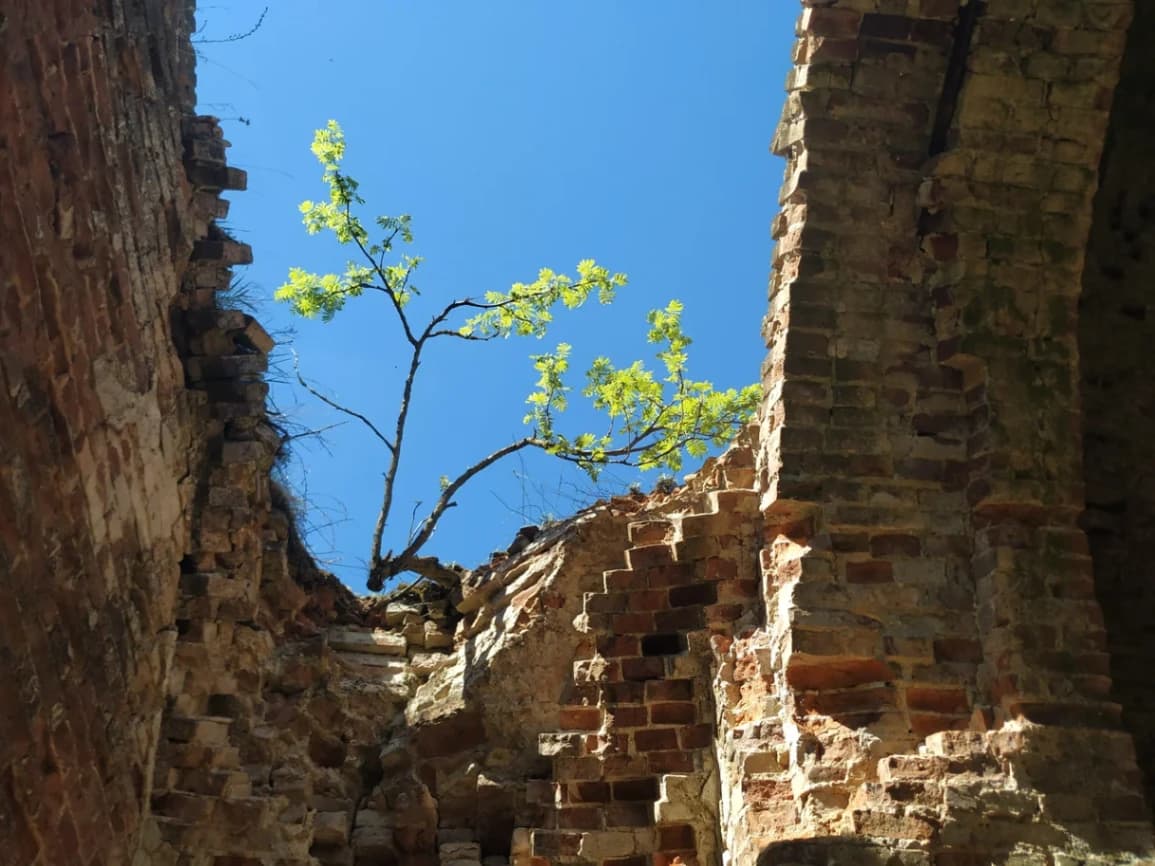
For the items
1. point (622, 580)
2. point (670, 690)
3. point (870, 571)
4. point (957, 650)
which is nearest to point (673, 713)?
point (670, 690)

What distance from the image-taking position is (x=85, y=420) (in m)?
3.54

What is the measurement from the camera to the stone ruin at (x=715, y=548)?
3383 mm

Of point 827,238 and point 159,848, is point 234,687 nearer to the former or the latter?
point 159,848

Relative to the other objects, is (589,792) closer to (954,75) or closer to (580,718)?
(580,718)

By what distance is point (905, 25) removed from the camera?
4.49 m

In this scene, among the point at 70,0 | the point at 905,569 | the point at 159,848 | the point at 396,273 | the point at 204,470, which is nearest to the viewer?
the point at 70,0

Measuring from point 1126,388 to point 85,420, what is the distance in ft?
11.6

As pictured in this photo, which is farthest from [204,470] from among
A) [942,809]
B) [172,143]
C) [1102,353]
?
[1102,353]

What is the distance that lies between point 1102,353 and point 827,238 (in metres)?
1.19

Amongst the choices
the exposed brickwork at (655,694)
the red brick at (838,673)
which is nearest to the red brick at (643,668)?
the exposed brickwork at (655,694)

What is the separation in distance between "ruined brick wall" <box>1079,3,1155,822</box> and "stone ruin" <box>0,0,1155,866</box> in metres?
0.01

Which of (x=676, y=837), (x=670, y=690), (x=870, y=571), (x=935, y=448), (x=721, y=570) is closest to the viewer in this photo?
(x=870, y=571)

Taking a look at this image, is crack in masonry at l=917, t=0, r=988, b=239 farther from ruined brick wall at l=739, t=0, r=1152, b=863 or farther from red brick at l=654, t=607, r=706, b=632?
red brick at l=654, t=607, r=706, b=632

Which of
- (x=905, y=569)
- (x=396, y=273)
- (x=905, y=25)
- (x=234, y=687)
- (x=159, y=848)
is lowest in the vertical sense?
(x=159, y=848)
